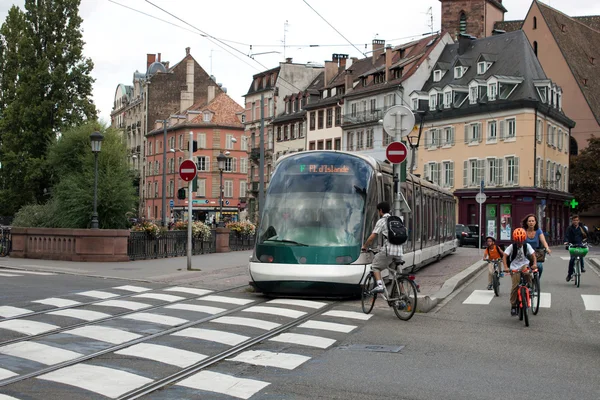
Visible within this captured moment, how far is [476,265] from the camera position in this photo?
87.0 feet

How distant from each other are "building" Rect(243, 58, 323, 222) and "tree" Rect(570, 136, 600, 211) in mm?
28019

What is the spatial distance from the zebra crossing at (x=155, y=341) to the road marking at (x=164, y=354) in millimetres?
11

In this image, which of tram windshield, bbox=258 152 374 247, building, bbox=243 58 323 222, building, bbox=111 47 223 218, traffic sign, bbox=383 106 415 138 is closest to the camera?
tram windshield, bbox=258 152 374 247

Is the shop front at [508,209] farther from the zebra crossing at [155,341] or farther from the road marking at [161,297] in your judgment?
the zebra crossing at [155,341]

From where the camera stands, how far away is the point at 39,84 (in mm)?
49812

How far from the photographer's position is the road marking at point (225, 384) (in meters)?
7.73

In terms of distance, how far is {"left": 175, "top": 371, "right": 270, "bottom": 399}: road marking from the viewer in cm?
773

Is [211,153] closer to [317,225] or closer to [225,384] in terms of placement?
[317,225]

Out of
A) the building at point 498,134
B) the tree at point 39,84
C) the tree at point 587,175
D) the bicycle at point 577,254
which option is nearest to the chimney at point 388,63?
the building at point 498,134

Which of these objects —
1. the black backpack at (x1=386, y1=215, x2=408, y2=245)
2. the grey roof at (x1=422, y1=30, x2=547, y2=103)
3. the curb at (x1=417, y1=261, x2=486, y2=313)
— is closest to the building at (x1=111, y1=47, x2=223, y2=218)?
the grey roof at (x1=422, y1=30, x2=547, y2=103)

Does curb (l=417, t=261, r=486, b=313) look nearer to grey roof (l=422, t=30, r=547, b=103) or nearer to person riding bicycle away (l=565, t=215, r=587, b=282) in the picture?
person riding bicycle away (l=565, t=215, r=587, b=282)

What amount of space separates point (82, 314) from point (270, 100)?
78.2 meters

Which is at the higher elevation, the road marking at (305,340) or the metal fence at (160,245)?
the metal fence at (160,245)

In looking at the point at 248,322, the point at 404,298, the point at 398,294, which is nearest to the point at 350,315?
the point at 398,294
